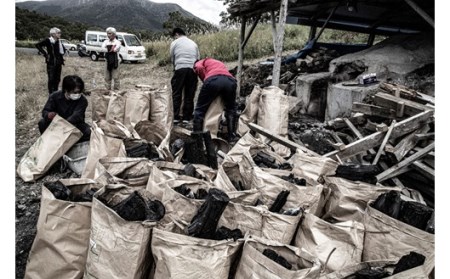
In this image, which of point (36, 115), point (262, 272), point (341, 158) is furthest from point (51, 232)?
point (36, 115)

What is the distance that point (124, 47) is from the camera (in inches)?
655

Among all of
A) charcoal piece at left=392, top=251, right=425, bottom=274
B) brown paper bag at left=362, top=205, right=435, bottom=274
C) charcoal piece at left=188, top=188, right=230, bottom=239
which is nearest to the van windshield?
charcoal piece at left=188, top=188, right=230, bottom=239

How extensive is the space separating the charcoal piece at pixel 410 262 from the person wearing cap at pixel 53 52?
22.9ft

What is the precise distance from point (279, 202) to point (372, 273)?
2.54 ft

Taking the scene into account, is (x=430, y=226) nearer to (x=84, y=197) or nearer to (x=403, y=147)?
(x=403, y=147)

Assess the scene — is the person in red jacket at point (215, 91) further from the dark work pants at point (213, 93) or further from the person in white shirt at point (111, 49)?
the person in white shirt at point (111, 49)

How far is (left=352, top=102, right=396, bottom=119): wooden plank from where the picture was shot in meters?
4.42

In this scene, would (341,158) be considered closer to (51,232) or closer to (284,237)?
(284,237)

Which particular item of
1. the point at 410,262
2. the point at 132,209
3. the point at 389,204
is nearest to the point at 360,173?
the point at 389,204

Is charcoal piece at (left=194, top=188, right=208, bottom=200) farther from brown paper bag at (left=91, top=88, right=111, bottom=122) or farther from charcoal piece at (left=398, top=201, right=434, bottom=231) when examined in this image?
brown paper bag at (left=91, top=88, right=111, bottom=122)

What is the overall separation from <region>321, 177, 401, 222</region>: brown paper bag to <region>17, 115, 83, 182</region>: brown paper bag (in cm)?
282

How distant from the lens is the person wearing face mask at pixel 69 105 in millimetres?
3916

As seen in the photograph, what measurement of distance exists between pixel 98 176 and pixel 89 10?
10163 cm

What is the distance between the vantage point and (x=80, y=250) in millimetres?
2203
